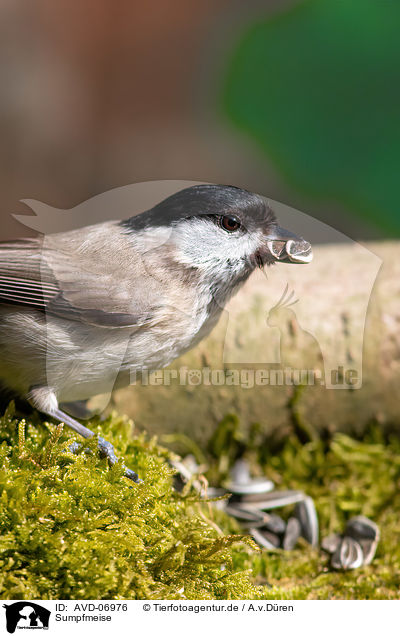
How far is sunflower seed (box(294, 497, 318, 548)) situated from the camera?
5.53 feet

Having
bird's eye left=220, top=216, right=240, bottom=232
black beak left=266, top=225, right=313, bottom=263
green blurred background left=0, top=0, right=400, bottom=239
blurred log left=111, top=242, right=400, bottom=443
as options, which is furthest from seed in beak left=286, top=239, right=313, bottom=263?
blurred log left=111, top=242, right=400, bottom=443

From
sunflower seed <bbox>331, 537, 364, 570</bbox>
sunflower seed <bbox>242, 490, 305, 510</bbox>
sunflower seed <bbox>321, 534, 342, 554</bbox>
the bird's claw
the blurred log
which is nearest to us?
the bird's claw

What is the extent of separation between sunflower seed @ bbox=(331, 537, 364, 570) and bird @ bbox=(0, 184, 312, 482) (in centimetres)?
73

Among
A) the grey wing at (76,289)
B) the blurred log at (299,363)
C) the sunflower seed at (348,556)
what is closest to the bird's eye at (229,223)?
the grey wing at (76,289)

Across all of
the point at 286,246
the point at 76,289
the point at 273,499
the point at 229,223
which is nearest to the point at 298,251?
the point at 286,246

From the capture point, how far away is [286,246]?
50.9 inches

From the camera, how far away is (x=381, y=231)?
2.24 m

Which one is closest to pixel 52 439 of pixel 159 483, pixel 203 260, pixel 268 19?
pixel 159 483

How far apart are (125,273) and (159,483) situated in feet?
1.75

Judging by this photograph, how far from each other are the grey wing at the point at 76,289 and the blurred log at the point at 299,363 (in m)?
0.64

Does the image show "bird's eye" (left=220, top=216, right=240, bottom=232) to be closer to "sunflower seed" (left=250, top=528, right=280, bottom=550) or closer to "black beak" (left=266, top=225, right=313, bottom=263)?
"black beak" (left=266, top=225, right=313, bottom=263)

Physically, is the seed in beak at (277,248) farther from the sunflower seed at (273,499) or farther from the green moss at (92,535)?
the sunflower seed at (273,499)

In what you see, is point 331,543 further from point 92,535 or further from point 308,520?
point 92,535
